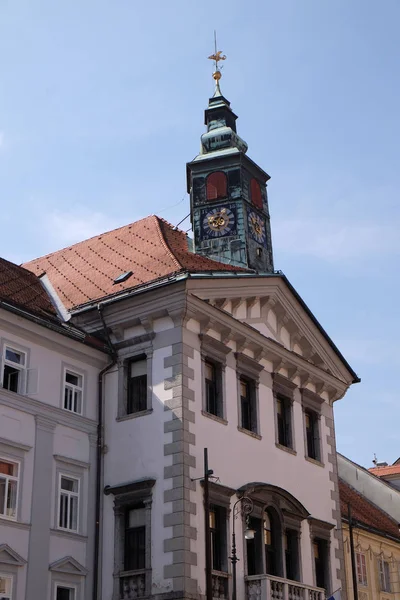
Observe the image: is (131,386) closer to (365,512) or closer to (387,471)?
(365,512)

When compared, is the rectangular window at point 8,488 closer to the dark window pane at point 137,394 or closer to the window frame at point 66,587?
the window frame at point 66,587

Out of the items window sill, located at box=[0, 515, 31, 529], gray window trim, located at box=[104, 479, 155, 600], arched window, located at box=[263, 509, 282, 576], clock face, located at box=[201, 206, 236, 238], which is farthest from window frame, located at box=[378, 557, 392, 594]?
window sill, located at box=[0, 515, 31, 529]

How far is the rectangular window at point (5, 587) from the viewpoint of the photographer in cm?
2327

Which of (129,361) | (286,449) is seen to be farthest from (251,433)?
(129,361)

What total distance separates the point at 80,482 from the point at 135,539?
217cm

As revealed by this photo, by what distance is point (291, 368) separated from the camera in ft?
104

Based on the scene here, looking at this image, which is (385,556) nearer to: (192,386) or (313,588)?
(313,588)

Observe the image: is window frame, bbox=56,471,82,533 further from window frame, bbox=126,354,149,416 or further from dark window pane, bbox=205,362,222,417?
dark window pane, bbox=205,362,222,417

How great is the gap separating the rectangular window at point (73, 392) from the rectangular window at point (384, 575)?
16.0 meters

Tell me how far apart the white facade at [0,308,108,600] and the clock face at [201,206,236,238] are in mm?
7115

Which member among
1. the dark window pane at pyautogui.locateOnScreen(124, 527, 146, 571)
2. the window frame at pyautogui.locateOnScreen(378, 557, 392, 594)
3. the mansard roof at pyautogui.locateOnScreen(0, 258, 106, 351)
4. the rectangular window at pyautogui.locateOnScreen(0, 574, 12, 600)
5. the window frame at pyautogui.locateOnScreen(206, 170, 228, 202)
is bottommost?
the rectangular window at pyautogui.locateOnScreen(0, 574, 12, 600)

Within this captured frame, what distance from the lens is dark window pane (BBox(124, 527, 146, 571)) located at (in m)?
25.2

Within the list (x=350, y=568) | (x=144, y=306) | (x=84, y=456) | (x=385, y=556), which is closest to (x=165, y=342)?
(x=144, y=306)

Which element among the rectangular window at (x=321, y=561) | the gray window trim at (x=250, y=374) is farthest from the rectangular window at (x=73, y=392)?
the rectangular window at (x=321, y=561)
